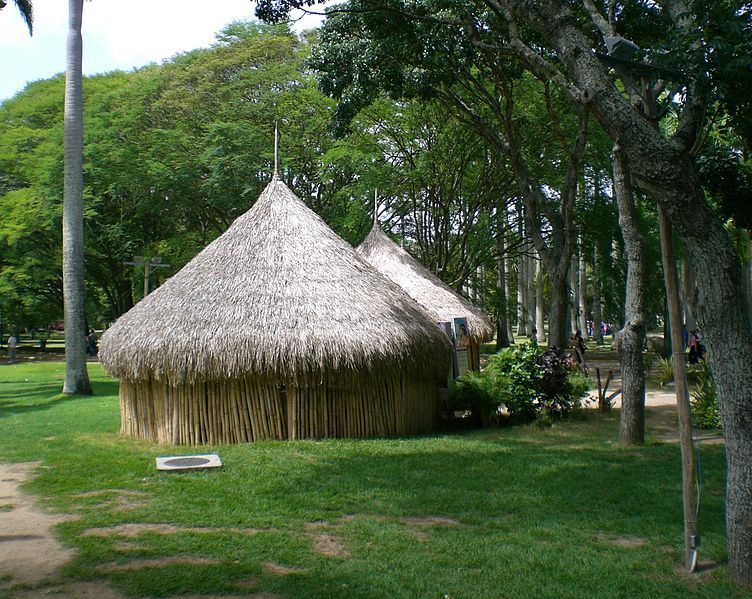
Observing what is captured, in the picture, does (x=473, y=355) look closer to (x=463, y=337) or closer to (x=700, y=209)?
(x=463, y=337)

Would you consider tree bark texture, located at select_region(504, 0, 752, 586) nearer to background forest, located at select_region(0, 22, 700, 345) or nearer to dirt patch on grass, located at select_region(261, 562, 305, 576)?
dirt patch on grass, located at select_region(261, 562, 305, 576)

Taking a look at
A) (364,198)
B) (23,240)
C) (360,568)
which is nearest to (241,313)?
(360,568)

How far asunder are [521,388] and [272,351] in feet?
15.6

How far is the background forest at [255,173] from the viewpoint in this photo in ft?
76.8

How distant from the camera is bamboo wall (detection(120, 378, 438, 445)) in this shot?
11.4m

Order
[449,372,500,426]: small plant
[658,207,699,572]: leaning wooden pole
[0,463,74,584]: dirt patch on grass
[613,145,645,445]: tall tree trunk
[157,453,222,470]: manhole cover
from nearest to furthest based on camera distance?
[0,463,74,584]: dirt patch on grass → [658,207,699,572]: leaning wooden pole → [157,453,222,470]: manhole cover → [613,145,645,445]: tall tree trunk → [449,372,500,426]: small plant

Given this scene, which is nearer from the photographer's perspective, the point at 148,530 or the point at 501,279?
the point at 148,530

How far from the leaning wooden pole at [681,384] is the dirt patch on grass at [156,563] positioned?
3.68m

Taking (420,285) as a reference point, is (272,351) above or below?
below

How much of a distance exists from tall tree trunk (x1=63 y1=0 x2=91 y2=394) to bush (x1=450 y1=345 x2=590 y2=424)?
10.2 metres

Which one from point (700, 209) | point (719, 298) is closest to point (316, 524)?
point (719, 298)

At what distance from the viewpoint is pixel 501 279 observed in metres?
33.0

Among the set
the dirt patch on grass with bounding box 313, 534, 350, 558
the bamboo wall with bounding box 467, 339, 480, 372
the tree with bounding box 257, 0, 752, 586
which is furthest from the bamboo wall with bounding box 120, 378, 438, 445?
the bamboo wall with bounding box 467, 339, 480, 372

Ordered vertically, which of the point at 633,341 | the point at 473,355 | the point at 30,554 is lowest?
the point at 30,554
